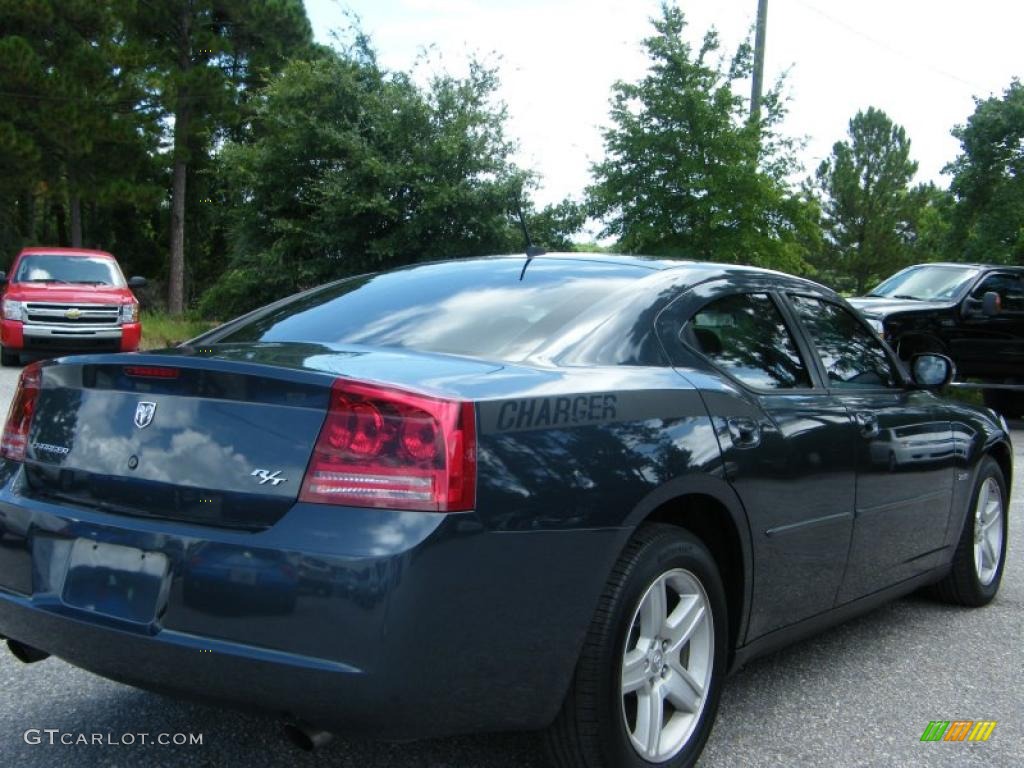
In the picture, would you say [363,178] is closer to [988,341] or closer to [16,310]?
[16,310]

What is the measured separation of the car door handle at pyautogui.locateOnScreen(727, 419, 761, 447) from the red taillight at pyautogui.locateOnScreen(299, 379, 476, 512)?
1.02 metres

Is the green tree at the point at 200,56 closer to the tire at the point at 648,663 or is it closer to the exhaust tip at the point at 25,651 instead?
the exhaust tip at the point at 25,651

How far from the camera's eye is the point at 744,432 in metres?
3.19

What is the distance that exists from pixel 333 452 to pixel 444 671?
0.55 m

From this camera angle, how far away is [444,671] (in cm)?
236

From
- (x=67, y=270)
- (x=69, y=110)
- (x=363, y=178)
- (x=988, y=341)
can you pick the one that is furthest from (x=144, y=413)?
(x=69, y=110)

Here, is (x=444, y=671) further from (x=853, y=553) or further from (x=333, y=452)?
(x=853, y=553)

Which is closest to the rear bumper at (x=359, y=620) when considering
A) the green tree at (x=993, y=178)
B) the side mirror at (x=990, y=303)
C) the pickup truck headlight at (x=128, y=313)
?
the side mirror at (x=990, y=303)

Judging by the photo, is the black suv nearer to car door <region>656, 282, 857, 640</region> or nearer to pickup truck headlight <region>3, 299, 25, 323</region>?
car door <region>656, 282, 857, 640</region>

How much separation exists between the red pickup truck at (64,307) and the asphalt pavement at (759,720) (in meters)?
12.8

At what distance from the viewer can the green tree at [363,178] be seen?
20.2m

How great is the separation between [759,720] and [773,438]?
93 cm

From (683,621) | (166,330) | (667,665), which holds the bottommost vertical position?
(166,330)

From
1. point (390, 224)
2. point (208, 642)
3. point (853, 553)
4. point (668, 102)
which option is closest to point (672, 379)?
point (853, 553)
